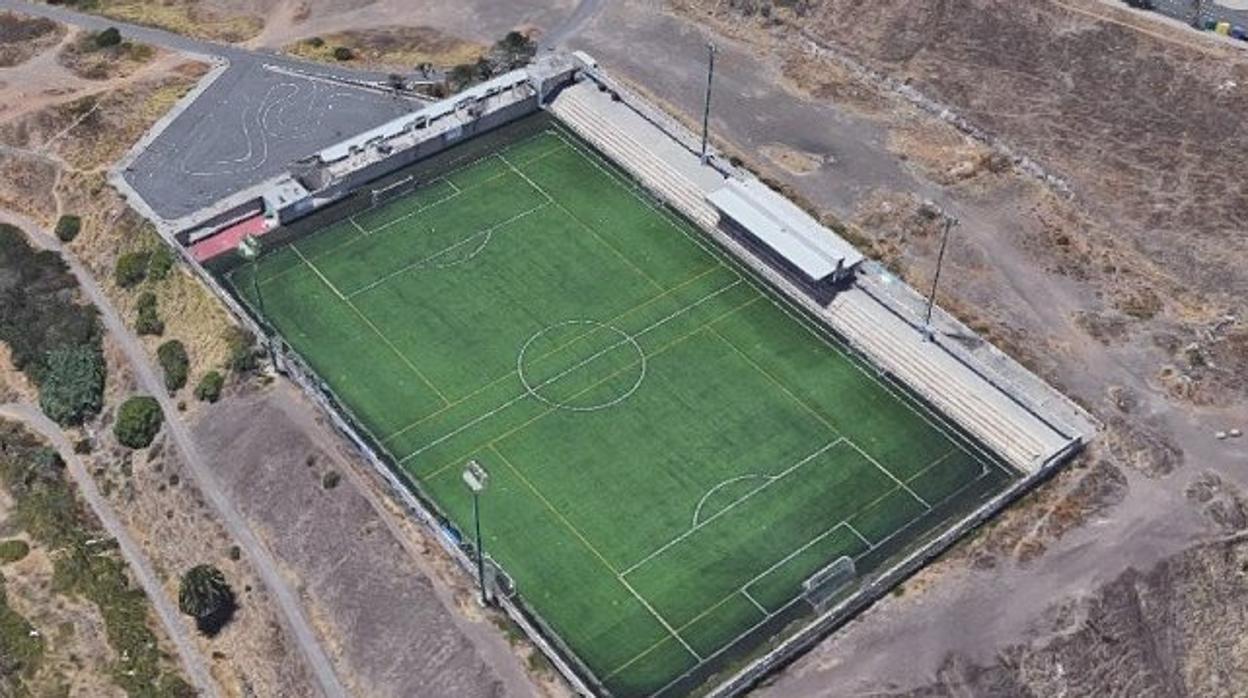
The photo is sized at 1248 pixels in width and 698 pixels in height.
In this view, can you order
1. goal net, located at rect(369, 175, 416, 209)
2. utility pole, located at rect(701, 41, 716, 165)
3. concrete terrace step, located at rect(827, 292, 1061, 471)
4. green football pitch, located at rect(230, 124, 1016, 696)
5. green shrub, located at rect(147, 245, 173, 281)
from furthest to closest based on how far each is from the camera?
utility pole, located at rect(701, 41, 716, 165) < goal net, located at rect(369, 175, 416, 209) < green shrub, located at rect(147, 245, 173, 281) < concrete terrace step, located at rect(827, 292, 1061, 471) < green football pitch, located at rect(230, 124, 1016, 696)

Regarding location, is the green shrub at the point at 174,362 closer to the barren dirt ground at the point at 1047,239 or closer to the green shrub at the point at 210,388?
the green shrub at the point at 210,388

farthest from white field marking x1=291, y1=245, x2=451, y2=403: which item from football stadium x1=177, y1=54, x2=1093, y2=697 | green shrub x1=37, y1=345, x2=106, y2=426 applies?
green shrub x1=37, y1=345, x2=106, y2=426

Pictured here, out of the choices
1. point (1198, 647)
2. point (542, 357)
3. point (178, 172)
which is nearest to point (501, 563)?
point (542, 357)

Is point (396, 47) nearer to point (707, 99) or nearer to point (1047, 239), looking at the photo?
point (707, 99)

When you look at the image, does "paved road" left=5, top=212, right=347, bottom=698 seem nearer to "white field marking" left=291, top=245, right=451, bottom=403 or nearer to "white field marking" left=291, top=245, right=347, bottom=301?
"white field marking" left=291, top=245, right=347, bottom=301

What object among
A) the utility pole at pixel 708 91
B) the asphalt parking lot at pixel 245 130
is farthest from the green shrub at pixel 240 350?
the utility pole at pixel 708 91
